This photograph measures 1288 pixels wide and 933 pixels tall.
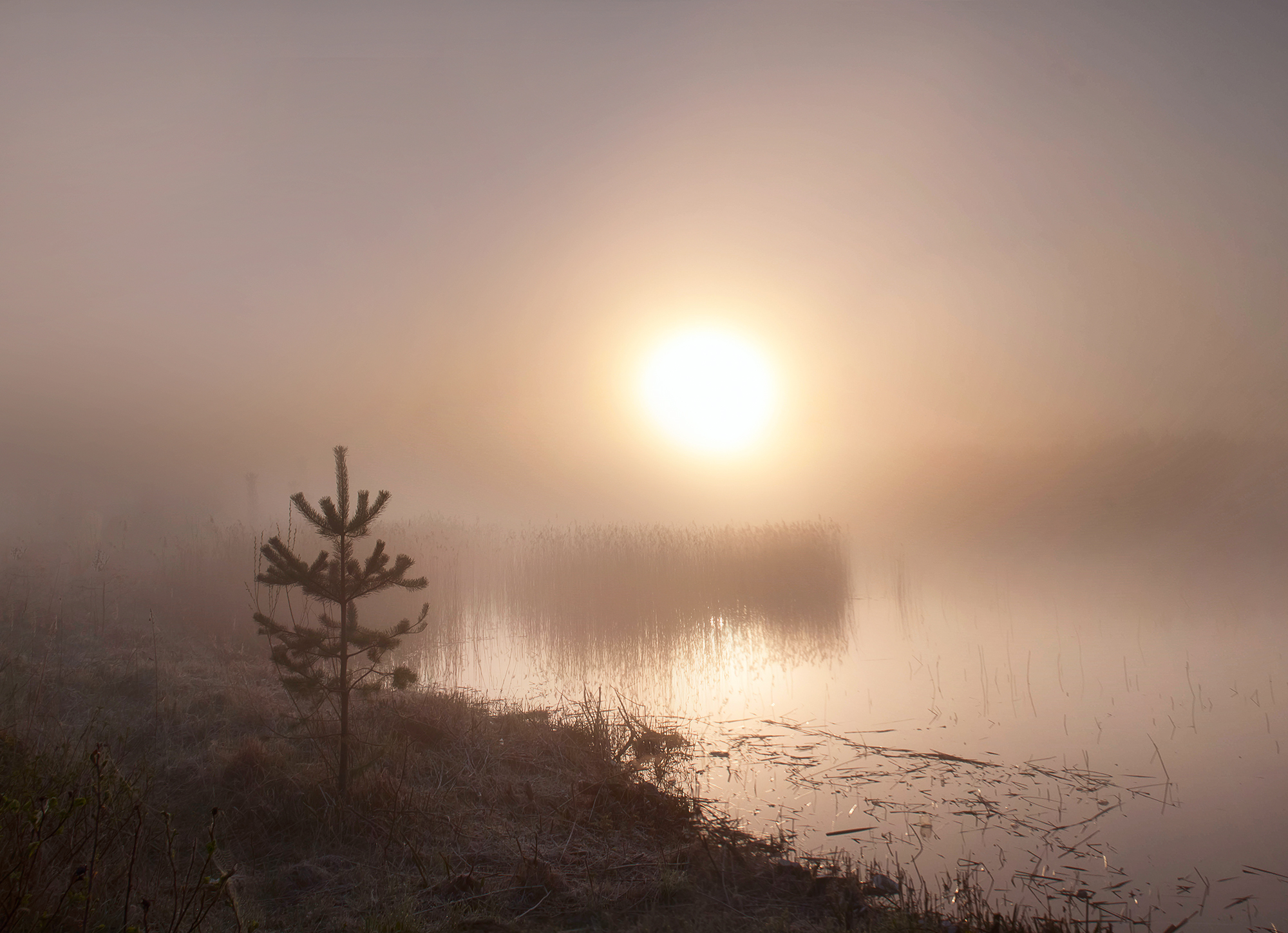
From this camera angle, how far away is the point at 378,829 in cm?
493

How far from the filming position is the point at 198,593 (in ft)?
48.5

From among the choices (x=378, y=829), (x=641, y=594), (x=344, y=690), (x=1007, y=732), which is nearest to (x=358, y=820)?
(x=378, y=829)

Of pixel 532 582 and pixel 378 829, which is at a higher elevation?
pixel 532 582

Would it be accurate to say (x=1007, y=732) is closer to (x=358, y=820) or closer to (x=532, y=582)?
(x=358, y=820)

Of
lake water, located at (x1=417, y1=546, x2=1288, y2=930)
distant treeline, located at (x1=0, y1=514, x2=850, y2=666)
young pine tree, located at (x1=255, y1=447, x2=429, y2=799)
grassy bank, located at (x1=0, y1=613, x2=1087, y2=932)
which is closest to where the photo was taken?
grassy bank, located at (x1=0, y1=613, x2=1087, y2=932)

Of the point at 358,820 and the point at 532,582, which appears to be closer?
the point at 358,820

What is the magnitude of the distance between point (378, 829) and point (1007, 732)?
645 centimetres

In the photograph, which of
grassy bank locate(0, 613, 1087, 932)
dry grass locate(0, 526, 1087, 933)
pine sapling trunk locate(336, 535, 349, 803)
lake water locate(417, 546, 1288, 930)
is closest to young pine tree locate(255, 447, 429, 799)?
pine sapling trunk locate(336, 535, 349, 803)

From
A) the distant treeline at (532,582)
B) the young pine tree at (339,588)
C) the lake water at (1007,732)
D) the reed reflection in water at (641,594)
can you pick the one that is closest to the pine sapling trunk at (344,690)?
the young pine tree at (339,588)

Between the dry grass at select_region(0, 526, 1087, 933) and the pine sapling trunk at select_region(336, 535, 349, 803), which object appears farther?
the pine sapling trunk at select_region(336, 535, 349, 803)

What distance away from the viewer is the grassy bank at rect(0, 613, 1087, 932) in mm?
3637

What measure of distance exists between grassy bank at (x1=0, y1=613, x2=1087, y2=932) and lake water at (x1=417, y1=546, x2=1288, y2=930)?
699 millimetres

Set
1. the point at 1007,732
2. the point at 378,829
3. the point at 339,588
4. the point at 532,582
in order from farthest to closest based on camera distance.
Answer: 1. the point at 532,582
2. the point at 1007,732
3. the point at 339,588
4. the point at 378,829

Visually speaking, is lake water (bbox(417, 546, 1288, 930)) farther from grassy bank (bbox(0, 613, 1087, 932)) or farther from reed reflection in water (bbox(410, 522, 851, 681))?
grassy bank (bbox(0, 613, 1087, 932))
